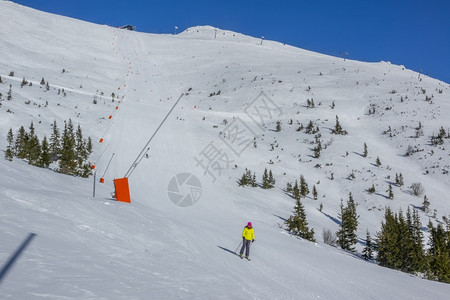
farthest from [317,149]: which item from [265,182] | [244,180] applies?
[244,180]

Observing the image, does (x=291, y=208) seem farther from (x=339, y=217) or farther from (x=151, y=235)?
(x=151, y=235)

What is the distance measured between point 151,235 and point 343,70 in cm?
6876

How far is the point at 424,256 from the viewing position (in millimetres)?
20844

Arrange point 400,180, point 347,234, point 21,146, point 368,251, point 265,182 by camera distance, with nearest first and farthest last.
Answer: point 21,146, point 368,251, point 347,234, point 265,182, point 400,180

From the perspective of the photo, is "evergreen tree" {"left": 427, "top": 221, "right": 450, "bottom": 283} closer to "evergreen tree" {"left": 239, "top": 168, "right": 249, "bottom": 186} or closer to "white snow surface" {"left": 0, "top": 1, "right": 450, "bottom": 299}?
"white snow surface" {"left": 0, "top": 1, "right": 450, "bottom": 299}

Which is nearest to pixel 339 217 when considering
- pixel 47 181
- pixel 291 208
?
pixel 291 208

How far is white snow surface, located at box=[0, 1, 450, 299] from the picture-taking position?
581cm

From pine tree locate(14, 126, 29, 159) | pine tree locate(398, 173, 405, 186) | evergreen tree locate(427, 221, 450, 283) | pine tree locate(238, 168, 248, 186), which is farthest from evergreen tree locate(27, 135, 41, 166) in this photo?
pine tree locate(398, 173, 405, 186)

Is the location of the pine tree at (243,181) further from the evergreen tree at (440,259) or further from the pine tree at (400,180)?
the pine tree at (400,180)

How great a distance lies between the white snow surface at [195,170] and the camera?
5.81 m

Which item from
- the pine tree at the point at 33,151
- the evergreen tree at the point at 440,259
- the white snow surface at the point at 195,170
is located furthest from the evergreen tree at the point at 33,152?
the evergreen tree at the point at 440,259

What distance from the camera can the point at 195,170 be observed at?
1029 inches

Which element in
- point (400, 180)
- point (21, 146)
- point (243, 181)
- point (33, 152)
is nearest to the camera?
point (33, 152)

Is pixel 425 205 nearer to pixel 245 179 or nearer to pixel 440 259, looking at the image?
pixel 440 259
